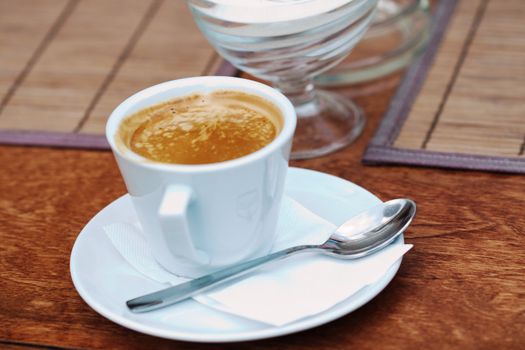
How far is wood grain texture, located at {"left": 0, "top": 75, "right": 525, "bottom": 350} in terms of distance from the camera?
27.0 inches

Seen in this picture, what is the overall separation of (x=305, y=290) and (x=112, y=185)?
12.0 inches

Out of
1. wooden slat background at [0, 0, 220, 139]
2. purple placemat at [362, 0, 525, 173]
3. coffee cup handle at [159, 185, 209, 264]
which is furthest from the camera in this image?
wooden slat background at [0, 0, 220, 139]

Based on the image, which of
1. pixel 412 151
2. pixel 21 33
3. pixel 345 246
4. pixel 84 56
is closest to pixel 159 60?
pixel 84 56

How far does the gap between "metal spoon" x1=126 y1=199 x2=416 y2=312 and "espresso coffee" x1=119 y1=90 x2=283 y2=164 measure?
89mm

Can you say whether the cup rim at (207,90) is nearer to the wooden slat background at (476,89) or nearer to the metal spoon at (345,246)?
the metal spoon at (345,246)

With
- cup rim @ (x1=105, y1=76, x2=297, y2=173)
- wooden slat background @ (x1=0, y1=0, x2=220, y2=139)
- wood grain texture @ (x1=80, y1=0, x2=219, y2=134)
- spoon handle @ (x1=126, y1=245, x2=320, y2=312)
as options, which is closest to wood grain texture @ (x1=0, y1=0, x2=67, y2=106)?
wooden slat background @ (x1=0, y1=0, x2=220, y2=139)

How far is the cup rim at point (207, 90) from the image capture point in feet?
2.14

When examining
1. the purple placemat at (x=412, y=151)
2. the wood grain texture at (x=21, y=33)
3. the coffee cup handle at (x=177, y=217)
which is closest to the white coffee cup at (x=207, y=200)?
the coffee cup handle at (x=177, y=217)

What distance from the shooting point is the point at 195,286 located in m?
0.69

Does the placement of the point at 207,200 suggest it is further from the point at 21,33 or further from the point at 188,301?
the point at 21,33

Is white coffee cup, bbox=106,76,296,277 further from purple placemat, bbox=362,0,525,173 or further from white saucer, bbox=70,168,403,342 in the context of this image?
purple placemat, bbox=362,0,525,173

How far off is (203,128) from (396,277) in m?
0.21

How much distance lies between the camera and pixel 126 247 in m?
0.76

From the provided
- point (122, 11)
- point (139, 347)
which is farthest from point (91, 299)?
point (122, 11)
